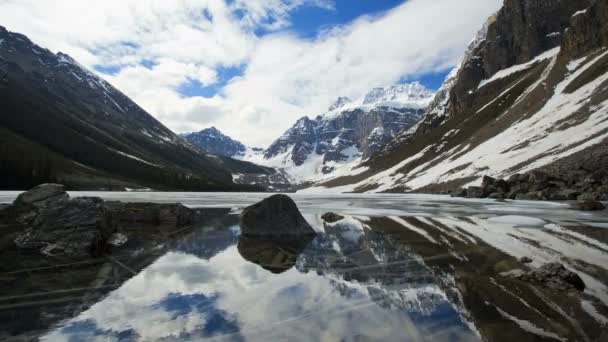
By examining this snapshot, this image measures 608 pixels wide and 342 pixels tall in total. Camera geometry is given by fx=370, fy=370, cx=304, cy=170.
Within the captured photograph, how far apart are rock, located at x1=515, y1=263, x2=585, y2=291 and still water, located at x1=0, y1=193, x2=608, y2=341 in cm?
A: 40

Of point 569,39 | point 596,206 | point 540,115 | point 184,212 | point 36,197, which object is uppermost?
point 569,39

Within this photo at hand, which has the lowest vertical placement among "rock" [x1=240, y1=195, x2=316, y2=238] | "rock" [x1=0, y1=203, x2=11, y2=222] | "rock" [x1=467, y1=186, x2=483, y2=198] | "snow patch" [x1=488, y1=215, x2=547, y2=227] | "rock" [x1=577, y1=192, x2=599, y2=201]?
"rock" [x1=577, y1=192, x2=599, y2=201]

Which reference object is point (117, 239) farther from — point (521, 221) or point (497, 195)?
point (497, 195)

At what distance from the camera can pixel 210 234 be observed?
2503cm

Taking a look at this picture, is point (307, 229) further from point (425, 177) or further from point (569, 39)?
point (569, 39)

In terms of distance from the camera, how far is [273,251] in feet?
63.1

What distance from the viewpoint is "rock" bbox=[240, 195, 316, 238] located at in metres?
24.7

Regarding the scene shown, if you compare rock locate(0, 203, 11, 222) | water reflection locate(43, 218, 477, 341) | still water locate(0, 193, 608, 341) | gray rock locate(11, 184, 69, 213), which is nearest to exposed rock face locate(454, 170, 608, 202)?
still water locate(0, 193, 608, 341)

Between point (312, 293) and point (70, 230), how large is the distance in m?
15.0

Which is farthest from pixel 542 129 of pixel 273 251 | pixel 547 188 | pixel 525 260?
pixel 273 251

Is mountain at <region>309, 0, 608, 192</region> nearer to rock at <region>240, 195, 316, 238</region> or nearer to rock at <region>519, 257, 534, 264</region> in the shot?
rock at <region>519, 257, 534, 264</region>

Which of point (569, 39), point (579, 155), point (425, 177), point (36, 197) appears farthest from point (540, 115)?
point (36, 197)

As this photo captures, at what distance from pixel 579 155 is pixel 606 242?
182 ft

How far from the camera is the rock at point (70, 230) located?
1820 centimetres
